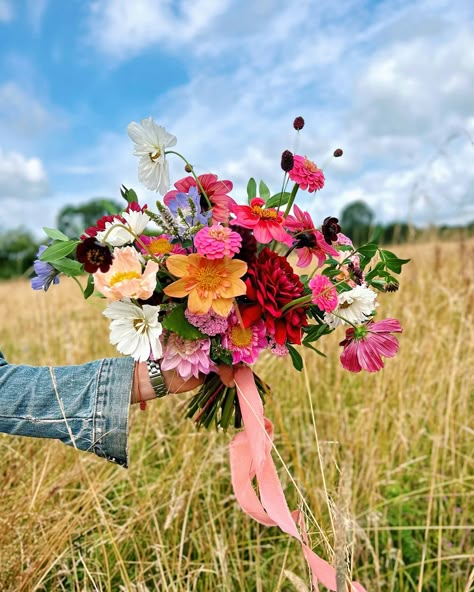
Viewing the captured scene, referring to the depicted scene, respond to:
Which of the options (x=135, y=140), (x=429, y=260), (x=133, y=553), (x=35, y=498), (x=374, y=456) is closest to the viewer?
(x=135, y=140)

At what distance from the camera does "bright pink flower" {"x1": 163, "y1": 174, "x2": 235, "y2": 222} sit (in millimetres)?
757

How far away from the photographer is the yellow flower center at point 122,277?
0.66m

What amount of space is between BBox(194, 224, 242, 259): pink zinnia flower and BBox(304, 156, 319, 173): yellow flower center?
0.16 meters

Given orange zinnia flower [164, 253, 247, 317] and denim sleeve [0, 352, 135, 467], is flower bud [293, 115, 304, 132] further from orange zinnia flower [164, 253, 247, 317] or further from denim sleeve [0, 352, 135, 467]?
denim sleeve [0, 352, 135, 467]

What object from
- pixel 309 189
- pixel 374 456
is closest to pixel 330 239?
pixel 309 189

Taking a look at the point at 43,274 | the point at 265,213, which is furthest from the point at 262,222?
the point at 43,274

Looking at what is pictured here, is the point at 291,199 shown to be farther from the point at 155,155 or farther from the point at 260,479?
the point at 260,479

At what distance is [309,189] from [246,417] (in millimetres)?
347

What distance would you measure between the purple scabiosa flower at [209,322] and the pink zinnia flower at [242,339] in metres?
0.02

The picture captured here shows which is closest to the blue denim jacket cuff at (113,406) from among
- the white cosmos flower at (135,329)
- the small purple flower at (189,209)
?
the white cosmos flower at (135,329)

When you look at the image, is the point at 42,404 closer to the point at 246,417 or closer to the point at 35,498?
the point at 246,417

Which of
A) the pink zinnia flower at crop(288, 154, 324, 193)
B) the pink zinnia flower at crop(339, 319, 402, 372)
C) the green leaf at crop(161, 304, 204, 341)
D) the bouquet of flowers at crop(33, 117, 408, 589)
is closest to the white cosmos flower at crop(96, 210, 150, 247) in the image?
the bouquet of flowers at crop(33, 117, 408, 589)

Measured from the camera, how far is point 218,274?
27.2 inches

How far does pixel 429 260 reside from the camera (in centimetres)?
327
